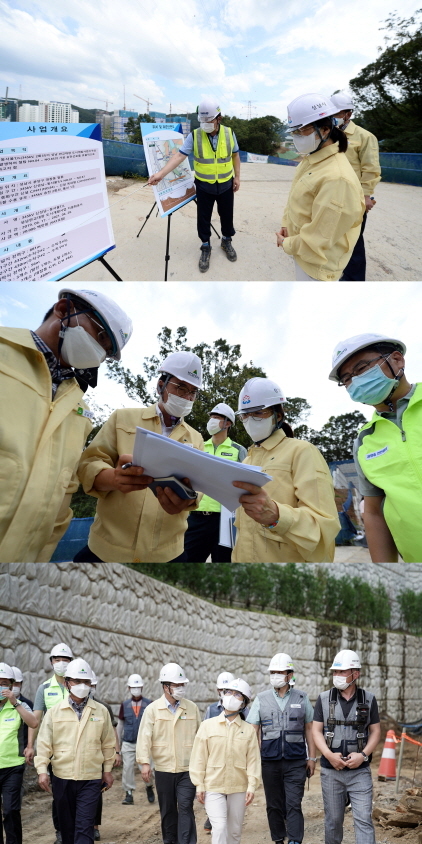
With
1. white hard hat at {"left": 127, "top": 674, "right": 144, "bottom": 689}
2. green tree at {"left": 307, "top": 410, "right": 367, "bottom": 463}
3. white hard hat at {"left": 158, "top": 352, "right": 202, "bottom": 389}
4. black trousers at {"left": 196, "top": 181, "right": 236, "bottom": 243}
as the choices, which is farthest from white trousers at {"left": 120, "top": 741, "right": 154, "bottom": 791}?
black trousers at {"left": 196, "top": 181, "right": 236, "bottom": 243}

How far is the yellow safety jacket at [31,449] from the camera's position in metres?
2.41

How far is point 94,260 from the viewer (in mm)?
4781

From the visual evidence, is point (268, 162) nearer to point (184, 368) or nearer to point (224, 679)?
point (184, 368)

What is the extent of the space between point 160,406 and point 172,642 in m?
1.52

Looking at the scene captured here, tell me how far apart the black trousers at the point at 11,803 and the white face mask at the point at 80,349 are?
7.59ft

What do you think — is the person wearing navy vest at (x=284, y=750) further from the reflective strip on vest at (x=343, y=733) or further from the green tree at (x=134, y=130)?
the green tree at (x=134, y=130)

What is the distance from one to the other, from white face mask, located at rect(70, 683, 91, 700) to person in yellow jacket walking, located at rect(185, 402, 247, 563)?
3.12 ft

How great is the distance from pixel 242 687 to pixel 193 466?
189 cm

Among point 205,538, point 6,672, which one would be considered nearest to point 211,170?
point 205,538

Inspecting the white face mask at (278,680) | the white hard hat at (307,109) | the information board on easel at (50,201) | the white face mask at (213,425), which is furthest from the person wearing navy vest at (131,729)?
the white hard hat at (307,109)

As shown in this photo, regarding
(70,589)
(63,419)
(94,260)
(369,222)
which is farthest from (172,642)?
(369,222)

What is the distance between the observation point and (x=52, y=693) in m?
3.57

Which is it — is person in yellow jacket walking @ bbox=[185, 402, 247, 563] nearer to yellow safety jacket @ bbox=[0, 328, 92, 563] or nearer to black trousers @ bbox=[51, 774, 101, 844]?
black trousers @ bbox=[51, 774, 101, 844]

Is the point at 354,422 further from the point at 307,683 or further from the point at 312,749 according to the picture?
the point at 312,749
